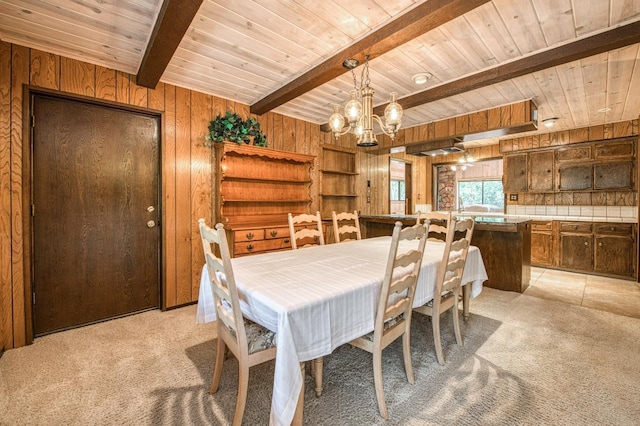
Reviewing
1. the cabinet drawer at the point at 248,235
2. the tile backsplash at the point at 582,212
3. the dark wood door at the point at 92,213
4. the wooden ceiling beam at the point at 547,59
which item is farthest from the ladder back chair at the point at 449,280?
the tile backsplash at the point at 582,212

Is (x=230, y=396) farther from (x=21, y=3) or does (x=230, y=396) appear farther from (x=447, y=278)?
(x=21, y=3)

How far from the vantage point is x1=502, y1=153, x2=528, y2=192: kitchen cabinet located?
17.5ft

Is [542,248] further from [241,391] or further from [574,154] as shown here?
[241,391]

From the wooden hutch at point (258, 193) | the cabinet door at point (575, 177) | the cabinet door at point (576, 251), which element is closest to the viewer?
the wooden hutch at point (258, 193)

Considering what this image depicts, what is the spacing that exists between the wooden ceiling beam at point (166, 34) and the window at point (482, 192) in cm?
740

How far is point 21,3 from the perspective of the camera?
71.0 inches

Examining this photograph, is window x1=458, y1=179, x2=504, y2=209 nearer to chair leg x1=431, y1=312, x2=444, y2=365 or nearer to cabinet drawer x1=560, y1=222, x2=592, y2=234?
cabinet drawer x1=560, y1=222, x2=592, y2=234

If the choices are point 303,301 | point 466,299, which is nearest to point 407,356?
point 303,301

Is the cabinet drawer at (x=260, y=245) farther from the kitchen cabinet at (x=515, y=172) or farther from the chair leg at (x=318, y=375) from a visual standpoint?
the kitchen cabinet at (x=515, y=172)

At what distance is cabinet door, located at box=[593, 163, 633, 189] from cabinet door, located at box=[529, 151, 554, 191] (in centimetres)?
59

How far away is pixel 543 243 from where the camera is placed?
16.0ft

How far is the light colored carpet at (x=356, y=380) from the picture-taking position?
1509 mm

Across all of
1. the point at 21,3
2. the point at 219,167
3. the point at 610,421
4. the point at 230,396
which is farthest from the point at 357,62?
the point at 610,421

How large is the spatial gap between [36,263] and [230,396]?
210 centimetres
